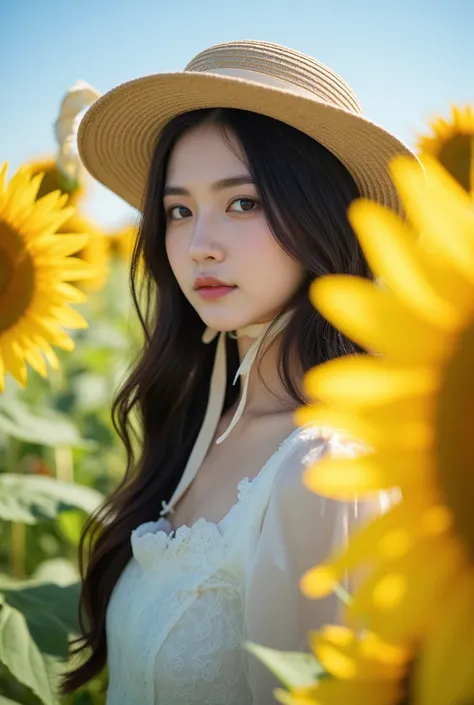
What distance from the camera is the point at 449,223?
60 cm

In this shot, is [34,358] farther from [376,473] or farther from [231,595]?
[376,473]

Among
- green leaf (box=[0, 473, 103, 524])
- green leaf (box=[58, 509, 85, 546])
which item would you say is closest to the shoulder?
green leaf (box=[0, 473, 103, 524])

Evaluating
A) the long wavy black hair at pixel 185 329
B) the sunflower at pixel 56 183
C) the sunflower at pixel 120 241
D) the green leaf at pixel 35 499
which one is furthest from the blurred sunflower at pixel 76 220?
the sunflower at pixel 120 241

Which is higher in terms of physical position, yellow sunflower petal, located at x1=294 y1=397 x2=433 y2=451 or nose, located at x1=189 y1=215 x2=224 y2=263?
nose, located at x1=189 y1=215 x2=224 y2=263

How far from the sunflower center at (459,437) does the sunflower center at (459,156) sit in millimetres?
1825

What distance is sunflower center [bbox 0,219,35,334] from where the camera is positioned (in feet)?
6.71

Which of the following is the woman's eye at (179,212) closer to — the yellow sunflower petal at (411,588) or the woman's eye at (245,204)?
the woman's eye at (245,204)

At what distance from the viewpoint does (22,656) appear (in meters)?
1.92

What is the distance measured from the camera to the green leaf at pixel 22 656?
1859 millimetres

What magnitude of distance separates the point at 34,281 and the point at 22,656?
952 millimetres

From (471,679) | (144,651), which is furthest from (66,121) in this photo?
(471,679)

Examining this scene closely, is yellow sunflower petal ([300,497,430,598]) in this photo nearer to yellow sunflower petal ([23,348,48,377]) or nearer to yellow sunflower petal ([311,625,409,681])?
yellow sunflower petal ([311,625,409,681])

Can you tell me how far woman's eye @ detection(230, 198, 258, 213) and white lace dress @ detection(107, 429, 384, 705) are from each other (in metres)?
0.51

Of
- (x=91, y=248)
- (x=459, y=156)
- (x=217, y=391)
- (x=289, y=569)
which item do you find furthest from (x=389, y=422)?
(x=91, y=248)
